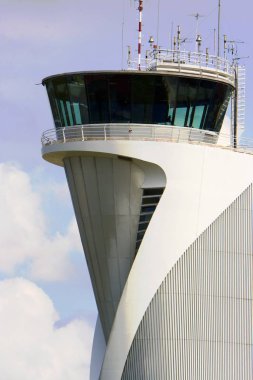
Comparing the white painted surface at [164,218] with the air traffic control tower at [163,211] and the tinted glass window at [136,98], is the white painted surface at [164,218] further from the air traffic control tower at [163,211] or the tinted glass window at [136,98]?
the tinted glass window at [136,98]

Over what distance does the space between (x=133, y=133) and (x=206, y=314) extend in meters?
8.74

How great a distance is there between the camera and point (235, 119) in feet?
289

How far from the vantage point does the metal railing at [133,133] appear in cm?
8238

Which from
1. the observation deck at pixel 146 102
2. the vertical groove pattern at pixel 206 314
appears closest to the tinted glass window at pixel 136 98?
the observation deck at pixel 146 102

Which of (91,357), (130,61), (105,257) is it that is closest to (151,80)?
(130,61)

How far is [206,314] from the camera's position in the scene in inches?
3260

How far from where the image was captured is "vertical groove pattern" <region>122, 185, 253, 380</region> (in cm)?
8206

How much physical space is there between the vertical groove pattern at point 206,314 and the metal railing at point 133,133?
3302 millimetres

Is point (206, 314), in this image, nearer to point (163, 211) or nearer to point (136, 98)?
point (163, 211)

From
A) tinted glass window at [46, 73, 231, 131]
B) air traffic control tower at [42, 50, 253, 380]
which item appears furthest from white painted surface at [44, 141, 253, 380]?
tinted glass window at [46, 73, 231, 131]

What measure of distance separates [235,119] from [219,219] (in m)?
6.92

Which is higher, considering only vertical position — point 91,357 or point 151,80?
point 151,80

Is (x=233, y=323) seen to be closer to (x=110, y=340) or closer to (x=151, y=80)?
(x=110, y=340)

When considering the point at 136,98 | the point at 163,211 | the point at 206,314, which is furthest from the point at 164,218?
the point at 136,98
